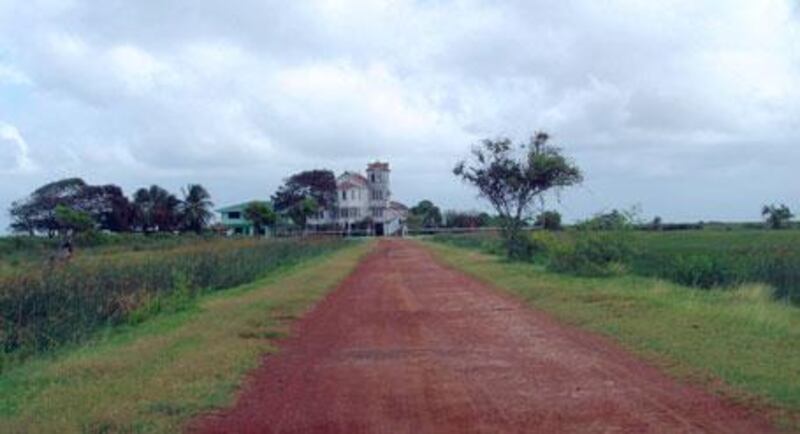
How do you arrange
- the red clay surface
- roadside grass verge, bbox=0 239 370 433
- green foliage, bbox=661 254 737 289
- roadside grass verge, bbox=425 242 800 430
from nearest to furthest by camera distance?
the red clay surface → roadside grass verge, bbox=0 239 370 433 → roadside grass verge, bbox=425 242 800 430 → green foliage, bbox=661 254 737 289

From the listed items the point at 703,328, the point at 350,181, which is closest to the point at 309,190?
the point at 350,181

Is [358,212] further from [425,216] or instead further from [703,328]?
[703,328]

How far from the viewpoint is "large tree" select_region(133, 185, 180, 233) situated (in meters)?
106

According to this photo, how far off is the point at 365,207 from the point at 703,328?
138 m

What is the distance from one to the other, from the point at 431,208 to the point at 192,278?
133824 mm

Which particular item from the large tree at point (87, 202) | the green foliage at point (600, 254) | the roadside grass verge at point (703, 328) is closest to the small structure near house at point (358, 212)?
the large tree at point (87, 202)

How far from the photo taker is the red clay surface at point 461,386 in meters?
10.5

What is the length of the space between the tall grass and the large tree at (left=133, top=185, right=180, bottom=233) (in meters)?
70.4

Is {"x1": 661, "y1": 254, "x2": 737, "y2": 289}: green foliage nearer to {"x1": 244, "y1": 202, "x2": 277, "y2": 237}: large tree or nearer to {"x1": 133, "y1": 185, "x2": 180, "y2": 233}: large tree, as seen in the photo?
{"x1": 133, "y1": 185, "x2": 180, "y2": 233}: large tree

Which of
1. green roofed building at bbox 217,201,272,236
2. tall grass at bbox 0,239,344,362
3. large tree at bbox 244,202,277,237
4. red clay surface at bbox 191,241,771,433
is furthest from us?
green roofed building at bbox 217,201,272,236

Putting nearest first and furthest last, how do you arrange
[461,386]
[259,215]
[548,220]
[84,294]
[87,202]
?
[461,386], [84,294], [548,220], [87,202], [259,215]

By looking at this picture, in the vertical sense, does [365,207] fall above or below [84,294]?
above

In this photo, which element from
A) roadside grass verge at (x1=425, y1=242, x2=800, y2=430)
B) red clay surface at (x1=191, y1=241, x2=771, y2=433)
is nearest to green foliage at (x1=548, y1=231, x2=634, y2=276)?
roadside grass verge at (x1=425, y1=242, x2=800, y2=430)

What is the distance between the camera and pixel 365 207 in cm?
15575
